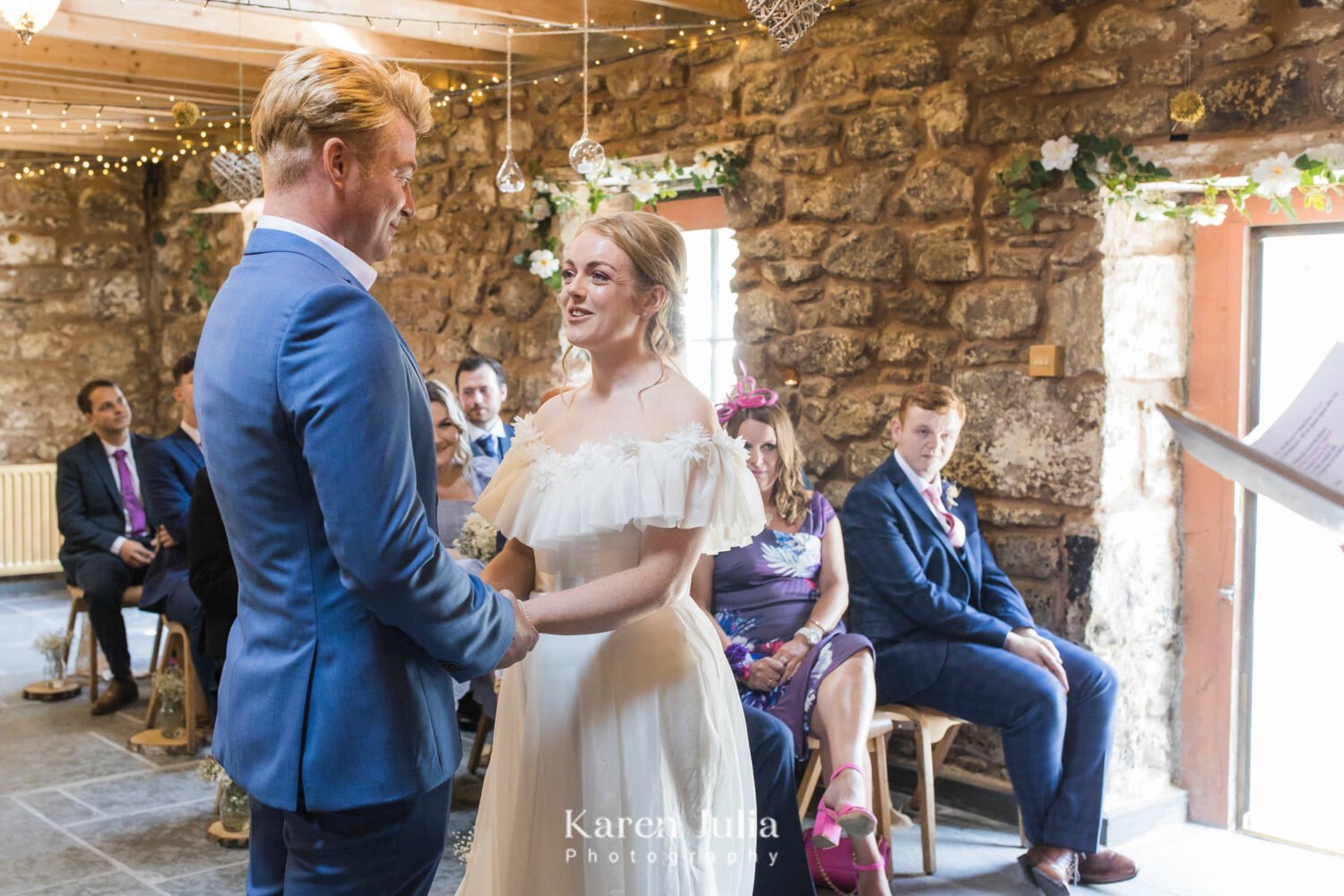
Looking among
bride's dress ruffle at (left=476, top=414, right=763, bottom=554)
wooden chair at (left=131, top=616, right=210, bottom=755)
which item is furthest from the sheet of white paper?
wooden chair at (left=131, top=616, right=210, bottom=755)

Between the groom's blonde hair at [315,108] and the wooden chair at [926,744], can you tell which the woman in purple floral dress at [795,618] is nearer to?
the wooden chair at [926,744]

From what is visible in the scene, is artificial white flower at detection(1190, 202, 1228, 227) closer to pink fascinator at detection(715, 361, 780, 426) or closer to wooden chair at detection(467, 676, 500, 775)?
pink fascinator at detection(715, 361, 780, 426)

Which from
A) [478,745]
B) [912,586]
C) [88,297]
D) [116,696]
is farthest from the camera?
Answer: [88,297]

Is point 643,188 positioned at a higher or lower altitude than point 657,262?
higher

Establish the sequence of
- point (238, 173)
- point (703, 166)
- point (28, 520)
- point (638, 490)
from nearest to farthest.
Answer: point (638, 490), point (703, 166), point (238, 173), point (28, 520)

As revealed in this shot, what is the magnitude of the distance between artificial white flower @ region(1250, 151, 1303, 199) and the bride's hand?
180cm

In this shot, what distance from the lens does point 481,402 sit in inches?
187

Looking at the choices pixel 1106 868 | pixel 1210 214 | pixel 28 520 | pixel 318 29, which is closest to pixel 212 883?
pixel 1106 868

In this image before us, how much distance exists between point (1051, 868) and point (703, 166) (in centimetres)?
266

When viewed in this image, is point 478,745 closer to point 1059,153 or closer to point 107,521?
point 107,521

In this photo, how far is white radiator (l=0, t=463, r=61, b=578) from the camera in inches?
311

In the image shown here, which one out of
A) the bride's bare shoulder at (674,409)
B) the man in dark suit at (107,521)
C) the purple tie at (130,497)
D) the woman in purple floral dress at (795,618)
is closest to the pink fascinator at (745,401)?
the woman in purple floral dress at (795,618)

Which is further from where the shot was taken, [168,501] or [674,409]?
[168,501]

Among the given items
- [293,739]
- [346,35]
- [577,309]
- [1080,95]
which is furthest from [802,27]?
[346,35]
